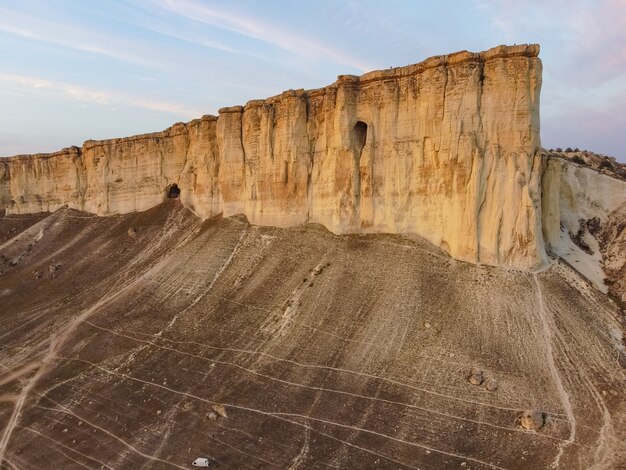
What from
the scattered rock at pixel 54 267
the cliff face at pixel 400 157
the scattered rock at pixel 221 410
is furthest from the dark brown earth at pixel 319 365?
the scattered rock at pixel 54 267

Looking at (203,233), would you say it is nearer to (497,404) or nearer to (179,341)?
(179,341)

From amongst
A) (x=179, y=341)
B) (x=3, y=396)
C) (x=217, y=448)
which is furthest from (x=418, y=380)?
(x=3, y=396)

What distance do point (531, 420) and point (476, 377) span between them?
2485 mm

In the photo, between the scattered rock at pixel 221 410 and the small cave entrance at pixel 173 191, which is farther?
the small cave entrance at pixel 173 191

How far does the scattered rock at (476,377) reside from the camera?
17812 mm

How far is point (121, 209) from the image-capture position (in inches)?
A: 1687

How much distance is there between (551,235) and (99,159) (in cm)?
3844

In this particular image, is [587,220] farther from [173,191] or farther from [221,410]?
[173,191]

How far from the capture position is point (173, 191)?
1676 inches

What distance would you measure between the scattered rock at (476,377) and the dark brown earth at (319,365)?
0.46 ft

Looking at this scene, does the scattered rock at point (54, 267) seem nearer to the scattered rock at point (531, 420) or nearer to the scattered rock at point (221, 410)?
the scattered rock at point (221, 410)

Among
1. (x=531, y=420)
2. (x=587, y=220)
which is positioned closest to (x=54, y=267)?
(x=531, y=420)

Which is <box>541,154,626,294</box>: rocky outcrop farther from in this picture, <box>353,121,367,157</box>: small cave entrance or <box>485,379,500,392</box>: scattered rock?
<box>353,121,367,157</box>: small cave entrance

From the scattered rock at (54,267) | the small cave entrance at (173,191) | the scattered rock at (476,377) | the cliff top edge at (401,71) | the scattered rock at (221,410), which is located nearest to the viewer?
the scattered rock at (476,377)
